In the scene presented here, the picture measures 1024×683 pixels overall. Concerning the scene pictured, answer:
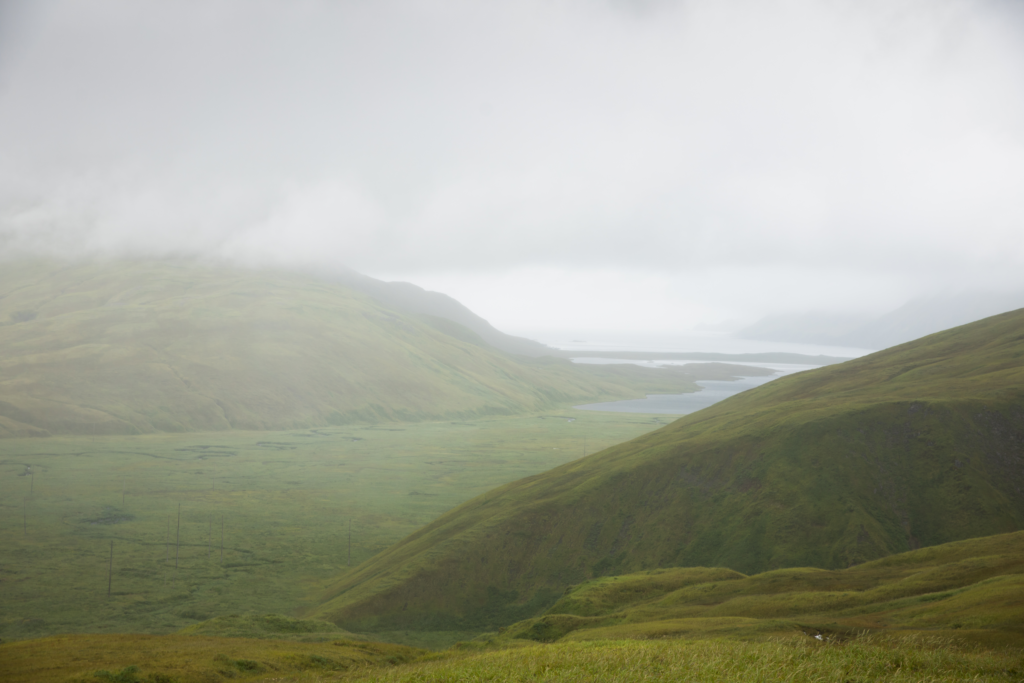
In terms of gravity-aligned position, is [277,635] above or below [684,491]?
below

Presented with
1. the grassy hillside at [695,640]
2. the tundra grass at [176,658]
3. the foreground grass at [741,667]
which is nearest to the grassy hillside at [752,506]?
the grassy hillside at [695,640]

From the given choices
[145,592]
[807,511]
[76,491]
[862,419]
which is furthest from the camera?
[76,491]

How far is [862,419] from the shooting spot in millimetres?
89438

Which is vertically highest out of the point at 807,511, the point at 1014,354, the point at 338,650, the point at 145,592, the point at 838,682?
the point at 1014,354

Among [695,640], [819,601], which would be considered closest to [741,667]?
[695,640]

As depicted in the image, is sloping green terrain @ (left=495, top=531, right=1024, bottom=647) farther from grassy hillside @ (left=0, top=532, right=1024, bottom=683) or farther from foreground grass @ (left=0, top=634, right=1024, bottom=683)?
foreground grass @ (left=0, top=634, right=1024, bottom=683)

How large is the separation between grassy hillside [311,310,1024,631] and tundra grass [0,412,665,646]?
47.5ft

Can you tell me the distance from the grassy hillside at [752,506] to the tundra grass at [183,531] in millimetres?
14469

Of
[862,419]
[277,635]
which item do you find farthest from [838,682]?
[862,419]

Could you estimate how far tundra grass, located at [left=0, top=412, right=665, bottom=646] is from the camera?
3575 inches

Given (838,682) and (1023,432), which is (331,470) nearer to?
(1023,432)

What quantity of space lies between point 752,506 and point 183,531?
116 m

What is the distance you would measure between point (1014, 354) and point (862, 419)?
121 feet

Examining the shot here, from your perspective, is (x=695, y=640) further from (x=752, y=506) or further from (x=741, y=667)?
(x=752, y=506)
